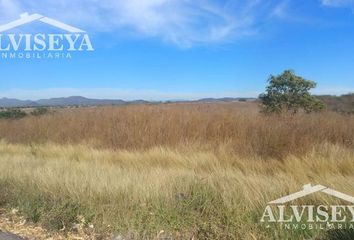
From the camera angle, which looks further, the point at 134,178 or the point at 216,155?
the point at 216,155

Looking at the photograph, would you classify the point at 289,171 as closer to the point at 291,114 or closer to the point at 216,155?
the point at 216,155

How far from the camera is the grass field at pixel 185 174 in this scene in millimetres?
5684

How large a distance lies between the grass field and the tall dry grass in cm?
4

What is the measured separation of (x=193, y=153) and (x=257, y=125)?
7.01 feet

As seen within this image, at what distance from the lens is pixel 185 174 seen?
7.95 m

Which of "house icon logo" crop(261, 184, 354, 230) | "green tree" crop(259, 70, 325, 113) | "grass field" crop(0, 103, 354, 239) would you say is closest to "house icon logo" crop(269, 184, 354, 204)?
"house icon logo" crop(261, 184, 354, 230)

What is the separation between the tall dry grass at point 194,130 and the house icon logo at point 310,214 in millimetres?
4584

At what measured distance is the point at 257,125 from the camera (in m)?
12.8

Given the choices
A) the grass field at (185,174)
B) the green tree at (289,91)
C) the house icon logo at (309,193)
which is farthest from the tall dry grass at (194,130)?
the green tree at (289,91)

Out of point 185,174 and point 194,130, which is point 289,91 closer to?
point 194,130

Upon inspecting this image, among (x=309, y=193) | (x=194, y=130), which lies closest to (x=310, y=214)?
(x=309, y=193)

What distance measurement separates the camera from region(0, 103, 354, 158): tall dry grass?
11.1 meters

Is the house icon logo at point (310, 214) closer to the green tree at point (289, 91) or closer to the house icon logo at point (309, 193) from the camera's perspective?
the house icon logo at point (309, 193)

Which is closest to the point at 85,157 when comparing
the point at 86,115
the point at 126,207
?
the point at 126,207
